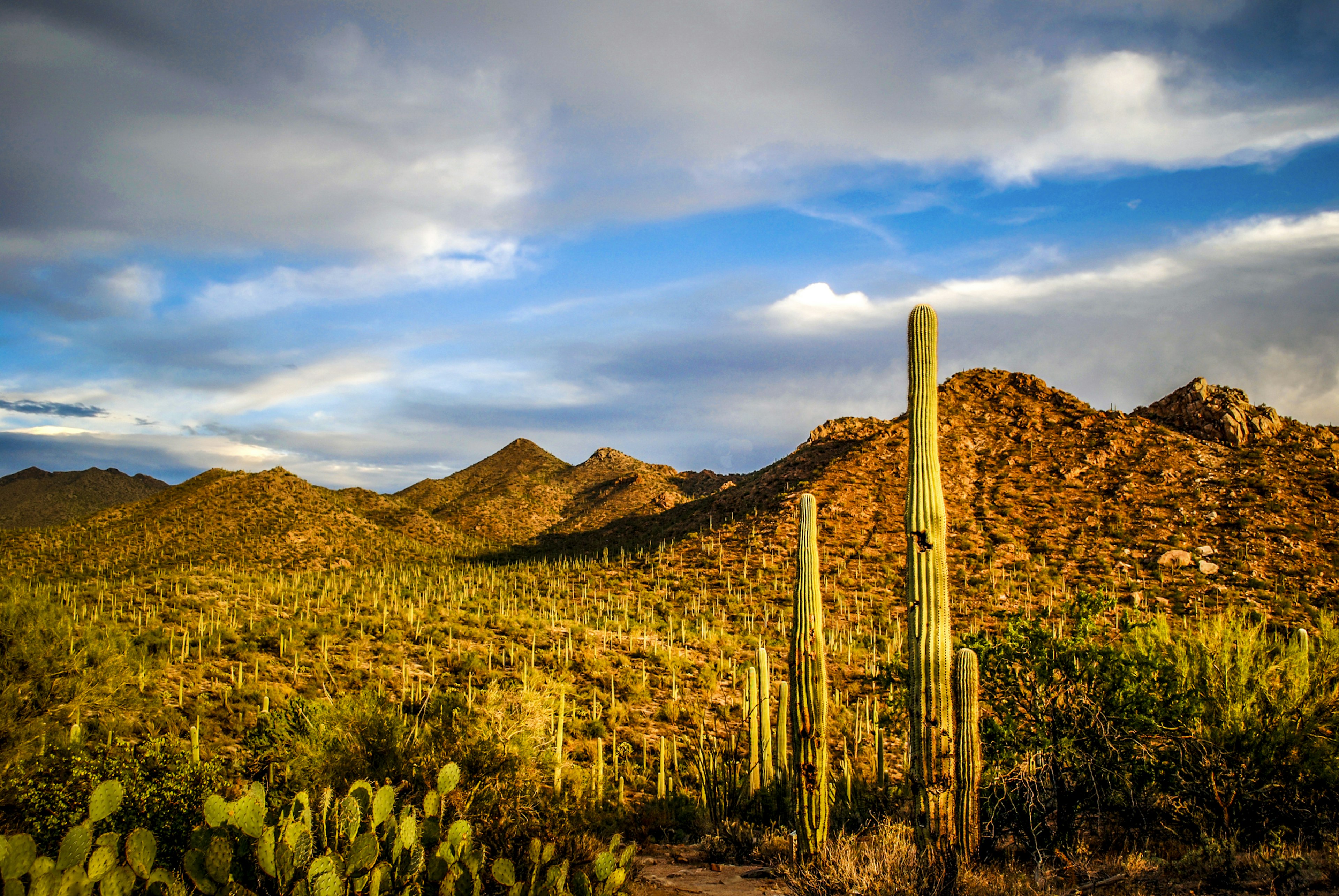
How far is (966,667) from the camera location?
24.9ft

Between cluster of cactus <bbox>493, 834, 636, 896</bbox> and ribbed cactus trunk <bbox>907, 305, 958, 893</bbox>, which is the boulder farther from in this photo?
cluster of cactus <bbox>493, 834, 636, 896</bbox>

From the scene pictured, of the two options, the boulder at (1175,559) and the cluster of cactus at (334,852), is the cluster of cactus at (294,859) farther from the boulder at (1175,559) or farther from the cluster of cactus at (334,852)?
the boulder at (1175,559)

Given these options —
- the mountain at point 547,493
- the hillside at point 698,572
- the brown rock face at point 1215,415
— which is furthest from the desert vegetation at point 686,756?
the mountain at point 547,493

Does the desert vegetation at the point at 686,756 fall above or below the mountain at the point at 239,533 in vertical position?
below

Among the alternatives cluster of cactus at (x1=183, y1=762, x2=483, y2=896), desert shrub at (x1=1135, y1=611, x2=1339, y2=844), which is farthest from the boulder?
cluster of cactus at (x1=183, y1=762, x2=483, y2=896)

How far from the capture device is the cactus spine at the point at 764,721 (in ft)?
37.9

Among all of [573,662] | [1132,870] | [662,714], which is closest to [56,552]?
[573,662]

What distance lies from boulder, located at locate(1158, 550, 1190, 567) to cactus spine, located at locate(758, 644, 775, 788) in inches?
890

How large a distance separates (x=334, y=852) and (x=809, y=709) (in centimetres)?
519

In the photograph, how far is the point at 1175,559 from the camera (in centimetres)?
2678

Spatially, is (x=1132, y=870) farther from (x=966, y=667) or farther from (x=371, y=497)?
(x=371, y=497)

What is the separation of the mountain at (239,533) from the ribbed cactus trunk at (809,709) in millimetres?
36816

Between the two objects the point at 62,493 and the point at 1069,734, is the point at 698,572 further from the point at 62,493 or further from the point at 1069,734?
the point at 62,493

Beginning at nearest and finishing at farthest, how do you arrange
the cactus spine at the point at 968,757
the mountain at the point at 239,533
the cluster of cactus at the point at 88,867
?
the cluster of cactus at the point at 88,867, the cactus spine at the point at 968,757, the mountain at the point at 239,533
